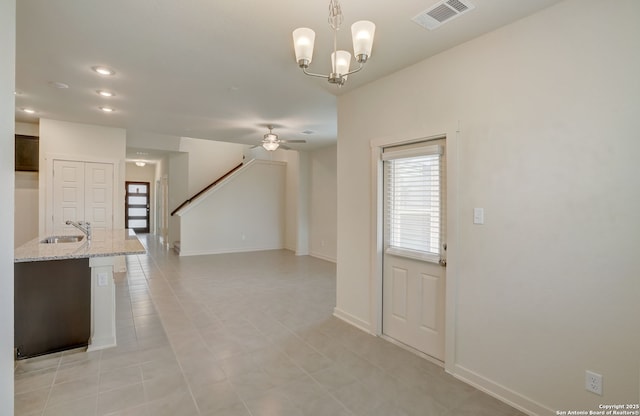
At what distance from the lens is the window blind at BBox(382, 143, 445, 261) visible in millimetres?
2797

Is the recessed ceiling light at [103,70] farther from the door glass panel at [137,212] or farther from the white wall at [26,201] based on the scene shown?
the door glass panel at [137,212]

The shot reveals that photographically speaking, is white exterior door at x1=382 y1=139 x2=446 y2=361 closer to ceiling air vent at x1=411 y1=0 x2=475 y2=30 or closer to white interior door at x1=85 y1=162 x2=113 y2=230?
ceiling air vent at x1=411 y1=0 x2=475 y2=30

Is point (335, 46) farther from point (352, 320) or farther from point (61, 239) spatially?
point (61, 239)

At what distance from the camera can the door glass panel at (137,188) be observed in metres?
13.3

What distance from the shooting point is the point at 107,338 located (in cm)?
301

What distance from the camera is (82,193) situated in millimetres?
5547

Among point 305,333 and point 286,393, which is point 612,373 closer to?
point 286,393

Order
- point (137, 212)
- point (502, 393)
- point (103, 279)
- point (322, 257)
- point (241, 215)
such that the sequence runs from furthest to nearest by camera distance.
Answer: point (137, 212), point (241, 215), point (322, 257), point (103, 279), point (502, 393)

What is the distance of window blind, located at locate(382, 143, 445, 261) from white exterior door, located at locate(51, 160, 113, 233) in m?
5.19

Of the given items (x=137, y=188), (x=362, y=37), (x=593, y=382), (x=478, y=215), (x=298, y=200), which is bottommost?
(x=593, y=382)

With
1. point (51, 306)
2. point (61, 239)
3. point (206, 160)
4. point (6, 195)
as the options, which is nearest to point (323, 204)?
point (206, 160)

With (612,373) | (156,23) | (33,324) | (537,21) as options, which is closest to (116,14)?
(156,23)

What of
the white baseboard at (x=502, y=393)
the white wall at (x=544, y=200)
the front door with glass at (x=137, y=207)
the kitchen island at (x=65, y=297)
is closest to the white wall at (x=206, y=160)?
the front door with glass at (x=137, y=207)

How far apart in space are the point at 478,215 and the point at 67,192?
6376 mm
